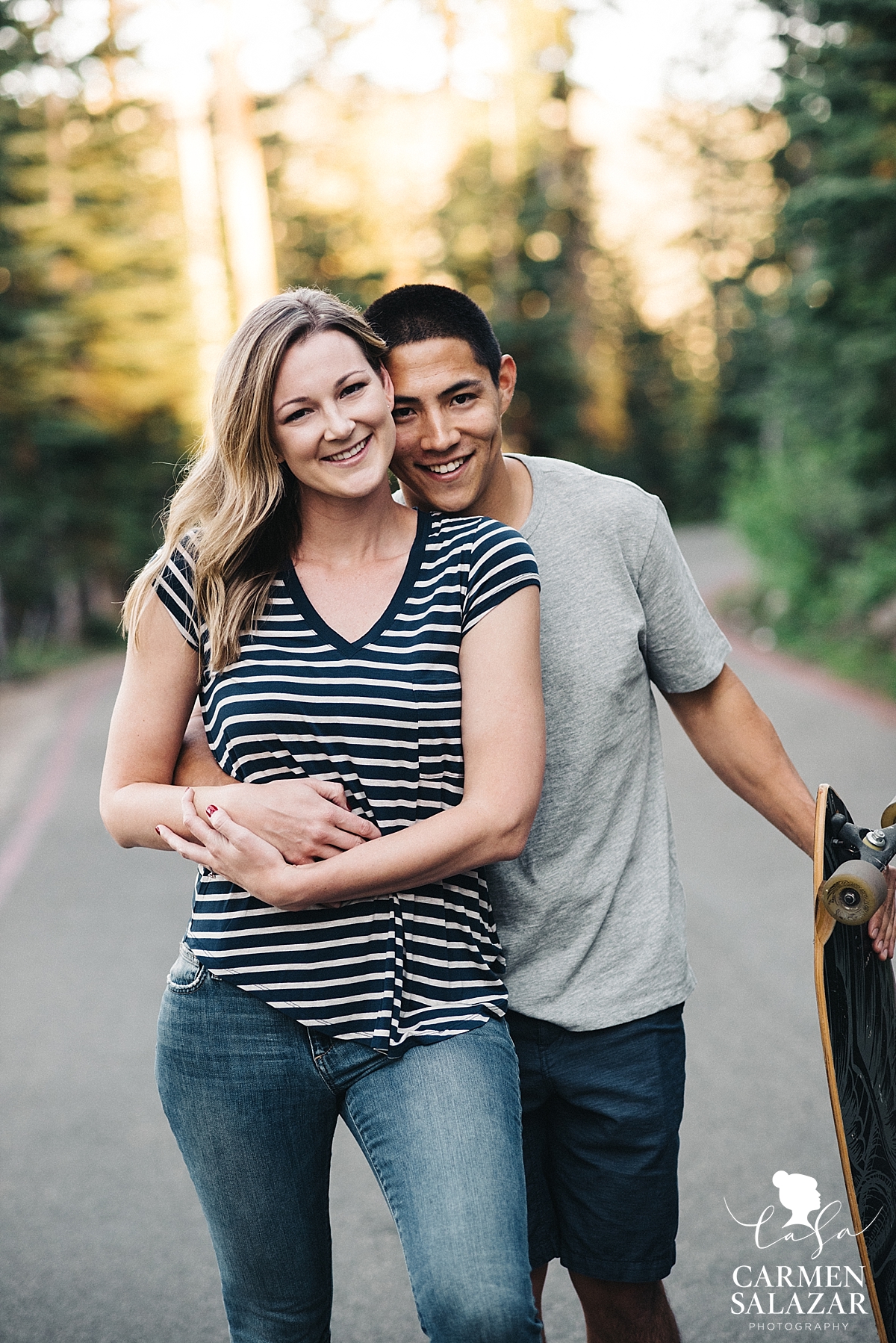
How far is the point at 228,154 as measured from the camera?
815 inches

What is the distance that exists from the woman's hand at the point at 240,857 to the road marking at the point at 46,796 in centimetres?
571

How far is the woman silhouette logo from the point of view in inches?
153

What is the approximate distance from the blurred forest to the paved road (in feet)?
7.91

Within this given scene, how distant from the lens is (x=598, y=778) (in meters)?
2.46

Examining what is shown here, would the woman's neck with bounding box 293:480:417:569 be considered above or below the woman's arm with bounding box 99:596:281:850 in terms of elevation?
above

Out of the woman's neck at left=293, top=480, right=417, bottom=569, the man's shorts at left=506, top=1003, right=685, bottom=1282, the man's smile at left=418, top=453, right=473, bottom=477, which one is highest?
the man's smile at left=418, top=453, right=473, bottom=477

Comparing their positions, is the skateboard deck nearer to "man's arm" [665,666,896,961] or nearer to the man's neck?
"man's arm" [665,666,896,961]

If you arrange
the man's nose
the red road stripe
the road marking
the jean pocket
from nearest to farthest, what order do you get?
the jean pocket < the man's nose < the road marking < the red road stripe

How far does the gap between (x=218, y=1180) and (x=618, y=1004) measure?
0.78 m

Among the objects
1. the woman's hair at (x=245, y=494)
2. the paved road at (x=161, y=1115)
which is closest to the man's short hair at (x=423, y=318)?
the woman's hair at (x=245, y=494)

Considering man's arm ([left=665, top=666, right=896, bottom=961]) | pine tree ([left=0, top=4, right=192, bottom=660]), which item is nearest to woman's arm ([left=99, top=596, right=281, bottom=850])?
man's arm ([left=665, top=666, right=896, bottom=961])

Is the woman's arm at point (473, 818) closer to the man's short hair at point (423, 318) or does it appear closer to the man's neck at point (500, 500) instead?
the man's neck at point (500, 500)

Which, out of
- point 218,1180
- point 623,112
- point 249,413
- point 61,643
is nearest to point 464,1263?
point 218,1180

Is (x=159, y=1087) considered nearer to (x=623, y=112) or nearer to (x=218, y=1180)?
(x=218, y=1180)
